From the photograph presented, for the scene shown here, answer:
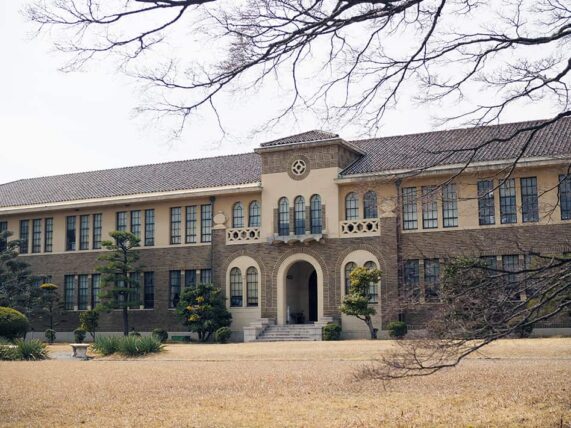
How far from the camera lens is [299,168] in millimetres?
35281

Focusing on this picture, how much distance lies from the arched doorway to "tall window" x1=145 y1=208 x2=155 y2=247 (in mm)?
7205

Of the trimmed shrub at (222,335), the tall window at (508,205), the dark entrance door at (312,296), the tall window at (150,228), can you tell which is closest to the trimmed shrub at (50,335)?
the tall window at (150,228)

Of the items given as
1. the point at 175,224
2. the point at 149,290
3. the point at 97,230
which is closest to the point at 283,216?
the point at 175,224

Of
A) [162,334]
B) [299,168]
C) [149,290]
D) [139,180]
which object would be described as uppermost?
[139,180]

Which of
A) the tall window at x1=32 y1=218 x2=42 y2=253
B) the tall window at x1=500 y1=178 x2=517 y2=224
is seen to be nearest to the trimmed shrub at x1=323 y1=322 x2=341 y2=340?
the tall window at x1=500 y1=178 x2=517 y2=224

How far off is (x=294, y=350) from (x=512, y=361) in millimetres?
8100

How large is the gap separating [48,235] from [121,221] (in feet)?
15.5

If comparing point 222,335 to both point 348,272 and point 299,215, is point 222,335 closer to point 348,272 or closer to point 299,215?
point 348,272

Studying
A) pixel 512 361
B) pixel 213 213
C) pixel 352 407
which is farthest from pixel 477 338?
pixel 213 213

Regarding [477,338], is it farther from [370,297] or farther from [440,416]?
[370,297]

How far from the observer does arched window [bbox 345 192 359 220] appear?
34.4 meters

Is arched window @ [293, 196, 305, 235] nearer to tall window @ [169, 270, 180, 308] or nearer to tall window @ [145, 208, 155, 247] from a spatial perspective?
tall window @ [169, 270, 180, 308]

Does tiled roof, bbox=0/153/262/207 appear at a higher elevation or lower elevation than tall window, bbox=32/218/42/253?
higher

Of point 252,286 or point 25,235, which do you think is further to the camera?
point 25,235
